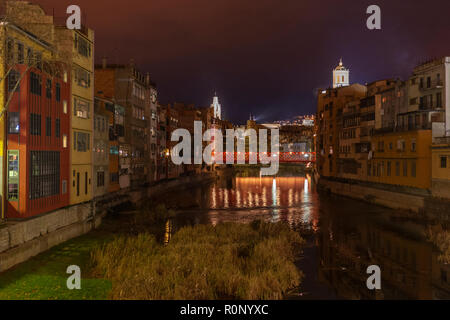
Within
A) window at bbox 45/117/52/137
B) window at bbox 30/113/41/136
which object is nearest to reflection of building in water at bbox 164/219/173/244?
window at bbox 45/117/52/137

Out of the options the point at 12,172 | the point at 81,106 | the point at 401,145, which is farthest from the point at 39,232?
the point at 401,145

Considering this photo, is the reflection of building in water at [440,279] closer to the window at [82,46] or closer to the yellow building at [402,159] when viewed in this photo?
the yellow building at [402,159]

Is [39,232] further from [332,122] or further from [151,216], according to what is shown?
[332,122]

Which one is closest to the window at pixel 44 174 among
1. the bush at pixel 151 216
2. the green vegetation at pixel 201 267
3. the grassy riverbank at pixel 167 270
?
the grassy riverbank at pixel 167 270

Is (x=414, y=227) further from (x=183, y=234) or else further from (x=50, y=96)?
(x=50, y=96)

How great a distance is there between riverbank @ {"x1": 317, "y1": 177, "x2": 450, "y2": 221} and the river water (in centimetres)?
142

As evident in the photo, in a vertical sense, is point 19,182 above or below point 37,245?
above

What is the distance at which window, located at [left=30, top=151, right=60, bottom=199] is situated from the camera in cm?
2936

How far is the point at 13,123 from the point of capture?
27.8 m

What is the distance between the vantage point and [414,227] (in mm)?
40188

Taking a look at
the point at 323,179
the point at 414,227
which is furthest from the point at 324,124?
the point at 414,227

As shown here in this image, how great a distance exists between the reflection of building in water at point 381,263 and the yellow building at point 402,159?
1012cm

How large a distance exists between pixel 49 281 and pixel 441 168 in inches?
1532
